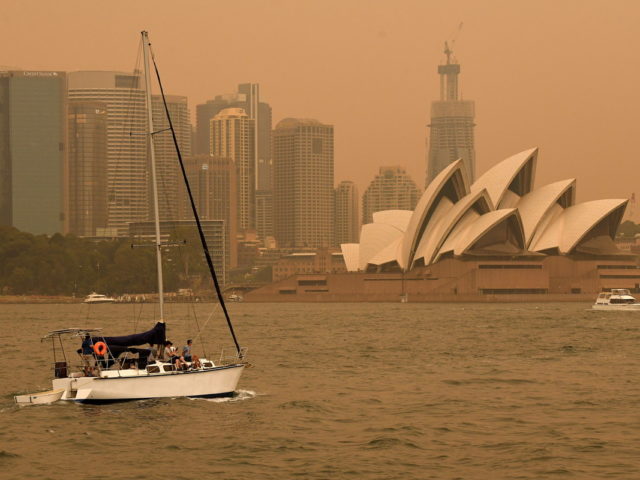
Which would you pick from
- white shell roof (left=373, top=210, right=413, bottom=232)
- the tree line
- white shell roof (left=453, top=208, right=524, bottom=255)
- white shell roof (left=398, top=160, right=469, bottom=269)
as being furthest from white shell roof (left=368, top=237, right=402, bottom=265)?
the tree line

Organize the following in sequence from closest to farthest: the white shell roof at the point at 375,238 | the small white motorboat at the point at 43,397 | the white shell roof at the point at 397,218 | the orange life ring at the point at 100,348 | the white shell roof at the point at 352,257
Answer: the orange life ring at the point at 100,348 < the small white motorboat at the point at 43,397 < the white shell roof at the point at 397,218 < the white shell roof at the point at 375,238 < the white shell roof at the point at 352,257

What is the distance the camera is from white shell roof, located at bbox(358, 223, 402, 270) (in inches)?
5251

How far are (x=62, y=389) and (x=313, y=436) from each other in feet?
22.8

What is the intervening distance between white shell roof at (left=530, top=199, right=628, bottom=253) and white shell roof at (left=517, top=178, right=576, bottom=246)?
144 cm

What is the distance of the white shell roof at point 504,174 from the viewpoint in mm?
112500

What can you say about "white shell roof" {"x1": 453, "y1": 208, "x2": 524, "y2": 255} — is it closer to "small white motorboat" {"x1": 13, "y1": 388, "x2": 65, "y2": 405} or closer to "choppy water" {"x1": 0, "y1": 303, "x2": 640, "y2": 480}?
"choppy water" {"x1": 0, "y1": 303, "x2": 640, "y2": 480}

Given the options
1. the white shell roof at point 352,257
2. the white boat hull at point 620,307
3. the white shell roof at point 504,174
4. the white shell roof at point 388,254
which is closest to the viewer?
the white boat hull at point 620,307

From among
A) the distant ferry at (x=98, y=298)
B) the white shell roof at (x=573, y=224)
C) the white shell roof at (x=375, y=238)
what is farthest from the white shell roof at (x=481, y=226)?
the distant ferry at (x=98, y=298)

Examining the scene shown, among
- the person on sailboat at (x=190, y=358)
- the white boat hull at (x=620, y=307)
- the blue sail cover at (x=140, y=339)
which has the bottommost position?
the white boat hull at (x=620, y=307)

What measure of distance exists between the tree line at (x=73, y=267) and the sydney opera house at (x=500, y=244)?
3190cm

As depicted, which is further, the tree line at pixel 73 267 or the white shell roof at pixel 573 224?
the tree line at pixel 73 267

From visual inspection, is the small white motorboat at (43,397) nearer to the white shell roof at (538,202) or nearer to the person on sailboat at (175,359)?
the person on sailboat at (175,359)

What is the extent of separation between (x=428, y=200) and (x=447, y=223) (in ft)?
11.2

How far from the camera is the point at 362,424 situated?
2680 centimetres
